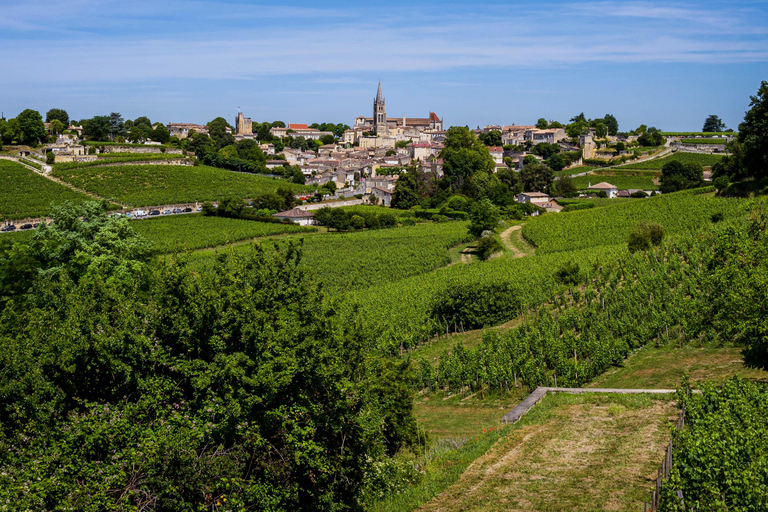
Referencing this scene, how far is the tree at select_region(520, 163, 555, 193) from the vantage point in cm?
8159

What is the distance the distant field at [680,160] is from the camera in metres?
99.4

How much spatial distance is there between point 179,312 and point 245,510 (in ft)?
11.4

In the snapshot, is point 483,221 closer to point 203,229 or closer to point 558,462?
point 203,229

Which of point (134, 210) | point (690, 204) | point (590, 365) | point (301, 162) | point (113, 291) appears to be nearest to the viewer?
point (113, 291)

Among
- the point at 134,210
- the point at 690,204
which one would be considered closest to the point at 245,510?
the point at 690,204

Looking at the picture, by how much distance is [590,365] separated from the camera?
20812 millimetres

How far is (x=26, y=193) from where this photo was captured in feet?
240

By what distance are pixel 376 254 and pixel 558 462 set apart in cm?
3902

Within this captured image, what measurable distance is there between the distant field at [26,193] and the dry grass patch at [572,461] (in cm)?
6054

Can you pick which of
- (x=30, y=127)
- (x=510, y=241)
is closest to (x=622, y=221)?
(x=510, y=241)

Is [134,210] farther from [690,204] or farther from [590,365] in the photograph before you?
[590,365]

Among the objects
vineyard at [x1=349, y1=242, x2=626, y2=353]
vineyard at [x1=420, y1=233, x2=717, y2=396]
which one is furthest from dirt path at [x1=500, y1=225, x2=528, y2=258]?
vineyard at [x1=420, y1=233, x2=717, y2=396]

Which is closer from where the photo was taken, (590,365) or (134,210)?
(590,365)

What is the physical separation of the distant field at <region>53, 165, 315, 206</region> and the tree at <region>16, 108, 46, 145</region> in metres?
16.4
